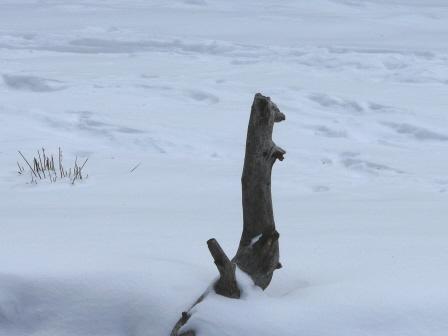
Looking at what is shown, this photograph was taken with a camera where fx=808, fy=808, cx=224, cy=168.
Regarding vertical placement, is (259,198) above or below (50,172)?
above

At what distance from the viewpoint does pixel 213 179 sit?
5.18 meters

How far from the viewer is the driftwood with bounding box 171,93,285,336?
9.41 feet

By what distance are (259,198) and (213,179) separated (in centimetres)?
Result: 225

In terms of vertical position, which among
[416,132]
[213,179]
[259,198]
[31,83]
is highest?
[259,198]

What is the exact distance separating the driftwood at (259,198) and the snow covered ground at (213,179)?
0.12m

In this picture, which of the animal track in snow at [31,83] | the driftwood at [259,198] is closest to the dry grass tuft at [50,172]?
the driftwood at [259,198]

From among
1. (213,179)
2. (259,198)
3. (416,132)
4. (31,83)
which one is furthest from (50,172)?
(31,83)

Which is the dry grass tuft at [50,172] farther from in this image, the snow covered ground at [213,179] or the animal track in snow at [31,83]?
the animal track in snow at [31,83]

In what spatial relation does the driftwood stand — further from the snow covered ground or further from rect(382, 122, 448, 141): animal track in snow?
rect(382, 122, 448, 141): animal track in snow

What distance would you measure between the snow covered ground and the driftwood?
12cm

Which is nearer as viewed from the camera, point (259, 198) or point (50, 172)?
point (259, 198)

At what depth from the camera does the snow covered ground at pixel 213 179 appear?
2791 mm

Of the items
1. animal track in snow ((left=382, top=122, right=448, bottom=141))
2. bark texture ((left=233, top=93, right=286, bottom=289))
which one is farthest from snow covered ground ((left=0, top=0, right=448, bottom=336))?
bark texture ((left=233, top=93, right=286, bottom=289))

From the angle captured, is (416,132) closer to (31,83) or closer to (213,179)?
(213,179)
